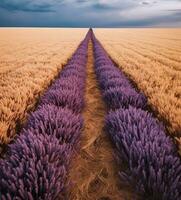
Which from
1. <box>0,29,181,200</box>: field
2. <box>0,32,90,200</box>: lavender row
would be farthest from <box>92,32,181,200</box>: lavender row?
<box>0,32,90,200</box>: lavender row

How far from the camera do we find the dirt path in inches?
94.5

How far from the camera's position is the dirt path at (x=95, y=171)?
2.40m

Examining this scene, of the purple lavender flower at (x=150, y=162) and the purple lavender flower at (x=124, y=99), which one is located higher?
the purple lavender flower at (x=150, y=162)

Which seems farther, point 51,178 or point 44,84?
point 44,84

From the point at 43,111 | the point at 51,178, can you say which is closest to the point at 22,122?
the point at 43,111

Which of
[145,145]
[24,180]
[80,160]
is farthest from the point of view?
[80,160]

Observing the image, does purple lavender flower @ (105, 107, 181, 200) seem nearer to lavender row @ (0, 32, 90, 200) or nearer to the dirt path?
the dirt path

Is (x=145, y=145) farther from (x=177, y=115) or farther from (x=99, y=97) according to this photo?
(x=99, y=97)

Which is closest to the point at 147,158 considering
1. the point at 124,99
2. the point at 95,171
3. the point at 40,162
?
the point at 95,171

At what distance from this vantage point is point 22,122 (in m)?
3.95

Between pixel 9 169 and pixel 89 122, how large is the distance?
2342 mm

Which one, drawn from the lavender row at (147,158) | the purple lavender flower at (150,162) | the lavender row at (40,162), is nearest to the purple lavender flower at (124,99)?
the lavender row at (147,158)

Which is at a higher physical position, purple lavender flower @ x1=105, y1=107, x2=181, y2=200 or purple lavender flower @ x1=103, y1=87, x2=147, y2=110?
purple lavender flower @ x1=105, y1=107, x2=181, y2=200

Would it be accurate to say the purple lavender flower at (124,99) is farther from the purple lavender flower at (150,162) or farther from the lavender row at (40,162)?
the purple lavender flower at (150,162)
